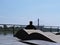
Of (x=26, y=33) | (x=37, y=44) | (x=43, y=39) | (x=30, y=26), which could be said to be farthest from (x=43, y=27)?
(x=37, y=44)

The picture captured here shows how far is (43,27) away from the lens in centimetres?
4212

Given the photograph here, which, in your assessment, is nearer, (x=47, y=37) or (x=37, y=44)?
(x=37, y=44)

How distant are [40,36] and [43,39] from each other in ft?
1.90

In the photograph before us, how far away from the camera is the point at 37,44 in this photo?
16641 millimetres

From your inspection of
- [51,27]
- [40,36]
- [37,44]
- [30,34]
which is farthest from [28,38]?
[51,27]

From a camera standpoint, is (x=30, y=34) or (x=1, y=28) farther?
(x=1, y=28)

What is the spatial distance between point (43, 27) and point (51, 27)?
1.76 meters

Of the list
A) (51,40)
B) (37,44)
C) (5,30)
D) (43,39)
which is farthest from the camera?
(5,30)

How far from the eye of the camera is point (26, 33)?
23.6 metres

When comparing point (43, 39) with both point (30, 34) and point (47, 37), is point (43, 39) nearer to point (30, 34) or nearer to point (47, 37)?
point (47, 37)

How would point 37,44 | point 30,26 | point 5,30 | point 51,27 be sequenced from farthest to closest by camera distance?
point 5,30, point 51,27, point 30,26, point 37,44

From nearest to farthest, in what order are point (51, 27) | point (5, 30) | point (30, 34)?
point (30, 34)
point (51, 27)
point (5, 30)

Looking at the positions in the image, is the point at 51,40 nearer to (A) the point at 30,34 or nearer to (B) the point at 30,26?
(A) the point at 30,34

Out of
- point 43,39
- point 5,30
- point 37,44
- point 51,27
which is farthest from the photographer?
point 5,30
